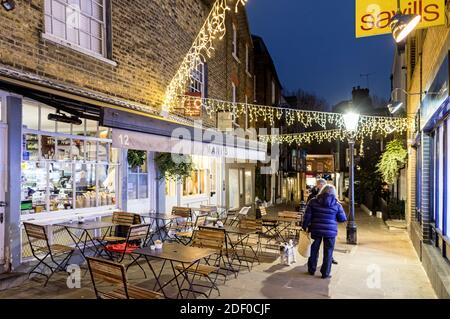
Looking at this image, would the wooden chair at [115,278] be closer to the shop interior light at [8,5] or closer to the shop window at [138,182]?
the shop interior light at [8,5]

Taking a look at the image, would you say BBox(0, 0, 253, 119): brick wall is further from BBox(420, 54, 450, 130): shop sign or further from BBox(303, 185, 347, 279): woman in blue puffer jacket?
BBox(420, 54, 450, 130): shop sign

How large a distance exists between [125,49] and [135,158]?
2536 millimetres

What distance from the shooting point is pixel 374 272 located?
7.14 m

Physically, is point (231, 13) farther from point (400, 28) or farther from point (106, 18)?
point (400, 28)

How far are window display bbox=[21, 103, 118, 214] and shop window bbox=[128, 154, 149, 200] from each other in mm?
524

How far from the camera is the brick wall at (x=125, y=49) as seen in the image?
586 centimetres

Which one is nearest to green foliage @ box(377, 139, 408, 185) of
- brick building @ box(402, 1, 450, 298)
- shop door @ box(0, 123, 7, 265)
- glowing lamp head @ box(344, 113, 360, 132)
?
brick building @ box(402, 1, 450, 298)

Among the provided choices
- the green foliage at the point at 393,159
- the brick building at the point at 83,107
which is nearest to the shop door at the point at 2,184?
the brick building at the point at 83,107

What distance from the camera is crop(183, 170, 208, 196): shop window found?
1156 cm

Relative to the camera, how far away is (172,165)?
953cm

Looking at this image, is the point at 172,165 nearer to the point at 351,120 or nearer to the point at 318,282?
the point at 318,282

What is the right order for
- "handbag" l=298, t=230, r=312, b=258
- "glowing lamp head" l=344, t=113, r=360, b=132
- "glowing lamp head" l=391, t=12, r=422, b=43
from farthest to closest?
"glowing lamp head" l=344, t=113, r=360, b=132, "handbag" l=298, t=230, r=312, b=258, "glowing lamp head" l=391, t=12, r=422, b=43

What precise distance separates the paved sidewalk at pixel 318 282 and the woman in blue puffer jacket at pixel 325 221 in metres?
0.44

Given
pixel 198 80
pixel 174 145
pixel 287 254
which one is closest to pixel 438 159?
pixel 287 254
